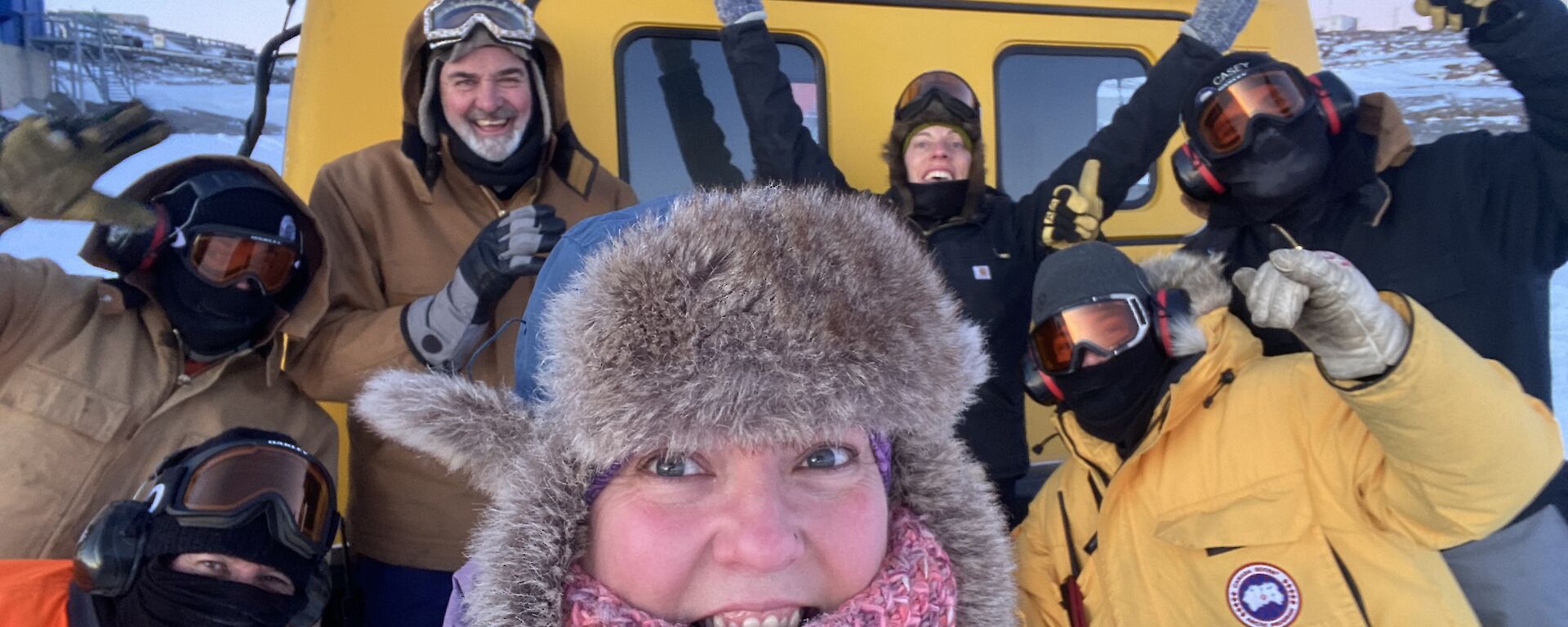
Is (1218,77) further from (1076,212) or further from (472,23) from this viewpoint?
(472,23)

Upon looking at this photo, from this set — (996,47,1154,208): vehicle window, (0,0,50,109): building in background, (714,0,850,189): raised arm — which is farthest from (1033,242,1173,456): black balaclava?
(0,0,50,109): building in background

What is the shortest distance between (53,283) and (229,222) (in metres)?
0.37

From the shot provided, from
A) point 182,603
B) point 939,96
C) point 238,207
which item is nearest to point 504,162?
point 238,207

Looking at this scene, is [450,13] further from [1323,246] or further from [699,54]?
[1323,246]

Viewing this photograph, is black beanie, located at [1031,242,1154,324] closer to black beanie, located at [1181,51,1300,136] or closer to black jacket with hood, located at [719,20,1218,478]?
black beanie, located at [1181,51,1300,136]

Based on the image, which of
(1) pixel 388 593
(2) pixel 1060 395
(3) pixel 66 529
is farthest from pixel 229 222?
(2) pixel 1060 395

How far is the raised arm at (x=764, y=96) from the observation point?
9.45ft

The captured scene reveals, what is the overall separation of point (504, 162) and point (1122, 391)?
1.63 m

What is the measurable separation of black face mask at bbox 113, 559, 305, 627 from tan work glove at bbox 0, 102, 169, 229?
2.32 feet

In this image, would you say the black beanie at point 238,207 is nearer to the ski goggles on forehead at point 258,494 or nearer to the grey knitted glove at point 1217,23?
the ski goggles on forehead at point 258,494

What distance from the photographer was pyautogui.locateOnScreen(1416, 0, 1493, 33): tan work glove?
2.16 meters

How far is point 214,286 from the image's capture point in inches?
71.2

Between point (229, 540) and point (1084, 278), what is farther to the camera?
point (1084, 278)

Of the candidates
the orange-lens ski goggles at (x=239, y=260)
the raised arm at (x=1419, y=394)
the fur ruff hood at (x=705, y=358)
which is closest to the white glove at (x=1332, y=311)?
the raised arm at (x=1419, y=394)
